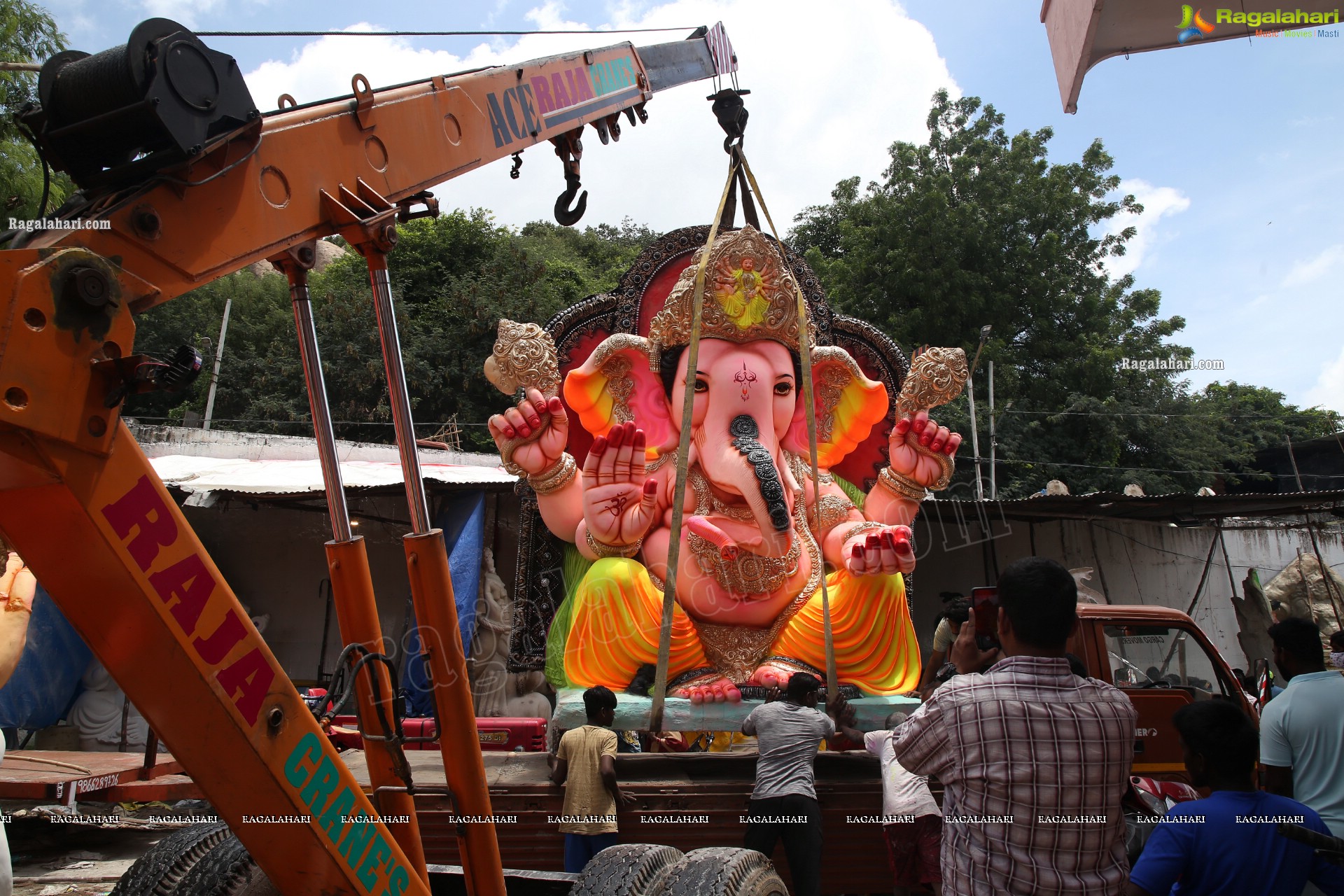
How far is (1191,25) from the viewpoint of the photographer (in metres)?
3.94

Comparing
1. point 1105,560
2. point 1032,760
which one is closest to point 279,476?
point 1032,760

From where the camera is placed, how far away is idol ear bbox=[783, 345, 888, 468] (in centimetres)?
732

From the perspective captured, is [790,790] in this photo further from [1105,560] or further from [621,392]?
[1105,560]

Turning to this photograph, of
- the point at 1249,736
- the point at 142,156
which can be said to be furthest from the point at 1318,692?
the point at 142,156

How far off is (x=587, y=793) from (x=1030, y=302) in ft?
59.9

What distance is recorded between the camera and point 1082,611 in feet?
17.3

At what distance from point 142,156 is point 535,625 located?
5.35 metres

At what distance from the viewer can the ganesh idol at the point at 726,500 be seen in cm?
615

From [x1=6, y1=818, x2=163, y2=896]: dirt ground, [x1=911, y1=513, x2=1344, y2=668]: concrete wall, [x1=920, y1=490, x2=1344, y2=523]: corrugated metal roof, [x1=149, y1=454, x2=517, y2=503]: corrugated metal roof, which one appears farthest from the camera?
[x1=911, y1=513, x2=1344, y2=668]: concrete wall

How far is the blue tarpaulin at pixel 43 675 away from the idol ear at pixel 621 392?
18.0 ft

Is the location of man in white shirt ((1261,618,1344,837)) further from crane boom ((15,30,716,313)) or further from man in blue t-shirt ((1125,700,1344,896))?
crane boom ((15,30,716,313))

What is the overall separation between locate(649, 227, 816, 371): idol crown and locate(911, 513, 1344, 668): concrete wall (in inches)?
253

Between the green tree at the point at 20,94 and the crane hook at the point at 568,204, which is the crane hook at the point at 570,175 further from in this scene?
the green tree at the point at 20,94

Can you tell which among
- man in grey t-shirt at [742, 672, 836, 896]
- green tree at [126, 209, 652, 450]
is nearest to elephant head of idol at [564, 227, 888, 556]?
man in grey t-shirt at [742, 672, 836, 896]
